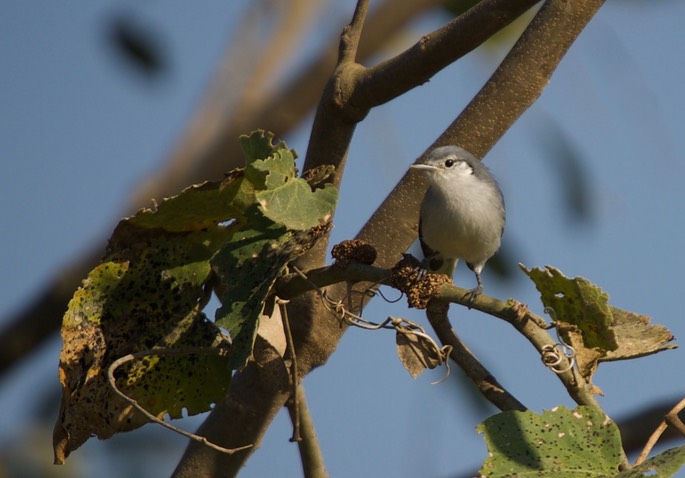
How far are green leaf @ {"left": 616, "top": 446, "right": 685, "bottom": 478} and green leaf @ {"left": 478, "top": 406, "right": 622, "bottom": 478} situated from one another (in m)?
0.10

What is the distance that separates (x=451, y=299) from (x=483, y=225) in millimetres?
1664

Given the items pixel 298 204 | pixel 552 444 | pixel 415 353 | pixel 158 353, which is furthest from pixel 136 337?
pixel 552 444

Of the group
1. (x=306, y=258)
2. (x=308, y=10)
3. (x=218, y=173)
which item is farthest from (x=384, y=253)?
(x=308, y=10)

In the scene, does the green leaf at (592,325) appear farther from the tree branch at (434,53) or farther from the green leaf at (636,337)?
the tree branch at (434,53)

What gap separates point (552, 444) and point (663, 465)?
0.27m

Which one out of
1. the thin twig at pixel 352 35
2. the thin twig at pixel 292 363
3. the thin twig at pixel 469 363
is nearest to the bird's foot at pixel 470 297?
the thin twig at pixel 469 363

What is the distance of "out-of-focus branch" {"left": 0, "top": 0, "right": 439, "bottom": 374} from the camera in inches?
114

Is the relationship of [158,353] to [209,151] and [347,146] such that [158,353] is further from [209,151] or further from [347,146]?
[209,151]

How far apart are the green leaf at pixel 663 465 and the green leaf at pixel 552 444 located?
10 centimetres

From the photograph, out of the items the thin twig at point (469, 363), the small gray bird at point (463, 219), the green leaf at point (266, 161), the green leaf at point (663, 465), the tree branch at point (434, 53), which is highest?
the small gray bird at point (463, 219)

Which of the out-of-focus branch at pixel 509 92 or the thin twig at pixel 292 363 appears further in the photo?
the out-of-focus branch at pixel 509 92

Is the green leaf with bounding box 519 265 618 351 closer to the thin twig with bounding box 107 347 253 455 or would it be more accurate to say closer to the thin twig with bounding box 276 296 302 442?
the thin twig with bounding box 276 296 302 442

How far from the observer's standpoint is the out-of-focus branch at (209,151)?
9.53 ft

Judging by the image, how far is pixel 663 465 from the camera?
1374mm
